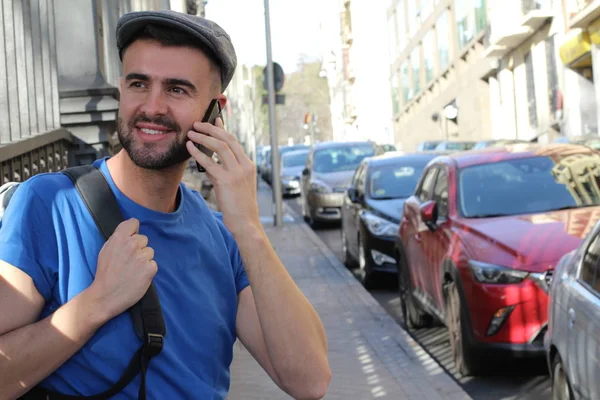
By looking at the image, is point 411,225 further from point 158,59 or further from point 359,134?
point 359,134

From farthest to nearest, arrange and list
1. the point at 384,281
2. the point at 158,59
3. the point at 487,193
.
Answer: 1. the point at 384,281
2. the point at 487,193
3. the point at 158,59

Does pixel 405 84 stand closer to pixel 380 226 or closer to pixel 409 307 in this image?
pixel 380 226

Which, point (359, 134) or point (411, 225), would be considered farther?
point (359, 134)

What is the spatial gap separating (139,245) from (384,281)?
1088cm

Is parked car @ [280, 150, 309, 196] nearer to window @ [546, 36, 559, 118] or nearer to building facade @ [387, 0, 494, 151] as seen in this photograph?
window @ [546, 36, 559, 118]

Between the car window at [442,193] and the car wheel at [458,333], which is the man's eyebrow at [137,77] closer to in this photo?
the car wheel at [458,333]

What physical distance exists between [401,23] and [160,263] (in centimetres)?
6540

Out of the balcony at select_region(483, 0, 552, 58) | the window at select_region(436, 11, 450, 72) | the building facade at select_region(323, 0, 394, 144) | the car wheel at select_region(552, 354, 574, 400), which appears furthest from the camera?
the building facade at select_region(323, 0, 394, 144)

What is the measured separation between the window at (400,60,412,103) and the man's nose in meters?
62.1

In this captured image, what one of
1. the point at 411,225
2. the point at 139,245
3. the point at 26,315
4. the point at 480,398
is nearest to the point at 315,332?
the point at 139,245

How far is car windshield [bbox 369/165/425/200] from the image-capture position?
1427cm

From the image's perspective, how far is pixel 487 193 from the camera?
8.87 metres

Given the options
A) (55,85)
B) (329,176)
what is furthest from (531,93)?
(55,85)

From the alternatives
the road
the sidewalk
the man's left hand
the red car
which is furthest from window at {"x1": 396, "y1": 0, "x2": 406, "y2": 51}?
the man's left hand
